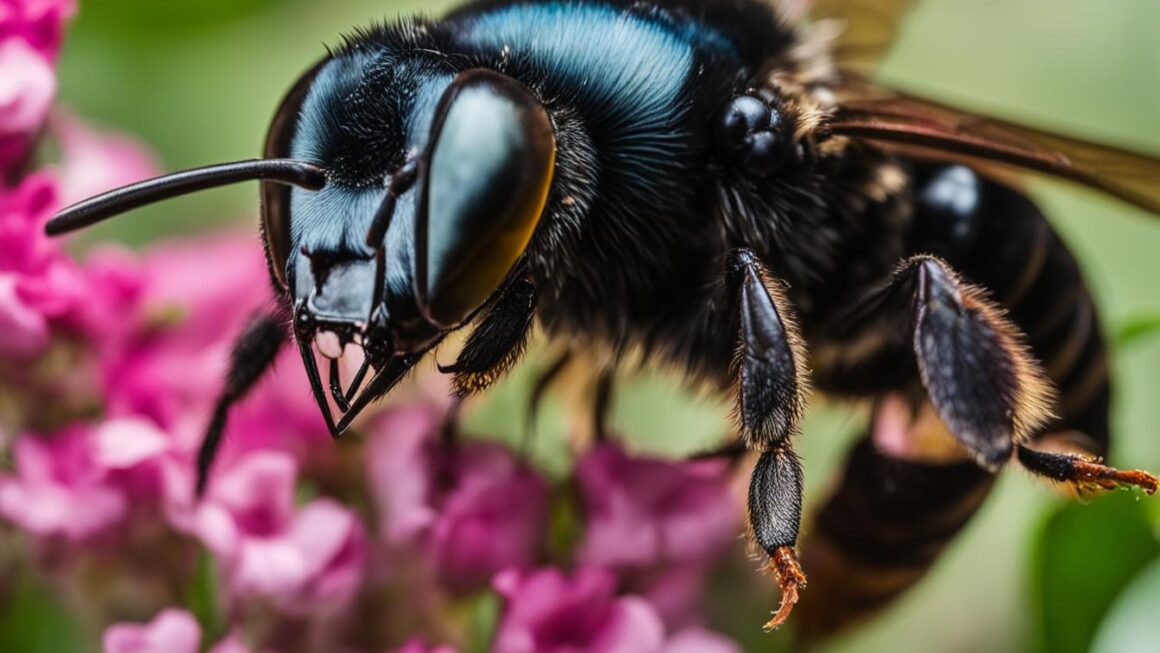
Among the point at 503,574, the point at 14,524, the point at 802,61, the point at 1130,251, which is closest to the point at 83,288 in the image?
the point at 14,524

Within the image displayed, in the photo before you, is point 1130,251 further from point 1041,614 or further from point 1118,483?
point 1118,483

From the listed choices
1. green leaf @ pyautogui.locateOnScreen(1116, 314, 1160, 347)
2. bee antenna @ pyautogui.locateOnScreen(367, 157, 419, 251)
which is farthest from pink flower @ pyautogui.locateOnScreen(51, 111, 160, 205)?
green leaf @ pyautogui.locateOnScreen(1116, 314, 1160, 347)

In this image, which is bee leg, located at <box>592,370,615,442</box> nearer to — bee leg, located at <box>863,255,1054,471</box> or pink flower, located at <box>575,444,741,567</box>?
pink flower, located at <box>575,444,741,567</box>

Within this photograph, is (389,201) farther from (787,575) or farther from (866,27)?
(866,27)

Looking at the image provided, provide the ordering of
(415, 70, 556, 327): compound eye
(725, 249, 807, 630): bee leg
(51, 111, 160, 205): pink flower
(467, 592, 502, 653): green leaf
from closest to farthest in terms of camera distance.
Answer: (415, 70, 556, 327): compound eye → (725, 249, 807, 630): bee leg → (467, 592, 502, 653): green leaf → (51, 111, 160, 205): pink flower

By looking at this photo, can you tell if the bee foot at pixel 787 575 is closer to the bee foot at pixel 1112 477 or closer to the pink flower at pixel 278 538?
the bee foot at pixel 1112 477

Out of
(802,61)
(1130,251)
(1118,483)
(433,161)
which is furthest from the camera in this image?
(1130,251)
